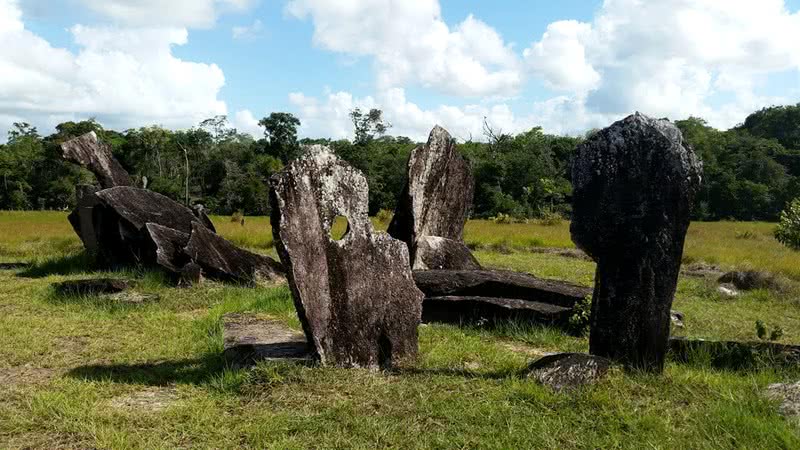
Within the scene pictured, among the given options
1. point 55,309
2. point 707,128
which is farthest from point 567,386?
point 707,128

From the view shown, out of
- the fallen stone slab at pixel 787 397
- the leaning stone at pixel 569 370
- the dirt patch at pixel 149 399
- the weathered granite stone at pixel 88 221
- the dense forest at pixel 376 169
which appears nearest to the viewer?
the fallen stone slab at pixel 787 397

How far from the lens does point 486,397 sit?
5258mm

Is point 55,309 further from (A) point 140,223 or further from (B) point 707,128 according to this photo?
(B) point 707,128

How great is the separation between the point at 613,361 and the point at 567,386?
91cm

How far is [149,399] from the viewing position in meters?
5.51

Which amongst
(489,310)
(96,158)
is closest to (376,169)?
(96,158)

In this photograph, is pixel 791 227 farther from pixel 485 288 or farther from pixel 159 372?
pixel 159 372

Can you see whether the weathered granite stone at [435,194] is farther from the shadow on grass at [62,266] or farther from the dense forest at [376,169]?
the dense forest at [376,169]

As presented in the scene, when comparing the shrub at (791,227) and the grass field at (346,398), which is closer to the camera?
the grass field at (346,398)

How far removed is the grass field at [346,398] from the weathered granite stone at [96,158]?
592cm

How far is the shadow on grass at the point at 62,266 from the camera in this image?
514 inches

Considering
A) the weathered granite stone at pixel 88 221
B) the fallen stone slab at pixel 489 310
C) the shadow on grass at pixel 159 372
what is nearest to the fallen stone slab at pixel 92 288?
the weathered granite stone at pixel 88 221

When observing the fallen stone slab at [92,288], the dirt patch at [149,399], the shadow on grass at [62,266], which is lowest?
the shadow on grass at [62,266]

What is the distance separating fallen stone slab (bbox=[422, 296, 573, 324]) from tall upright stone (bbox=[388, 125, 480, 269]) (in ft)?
4.63
